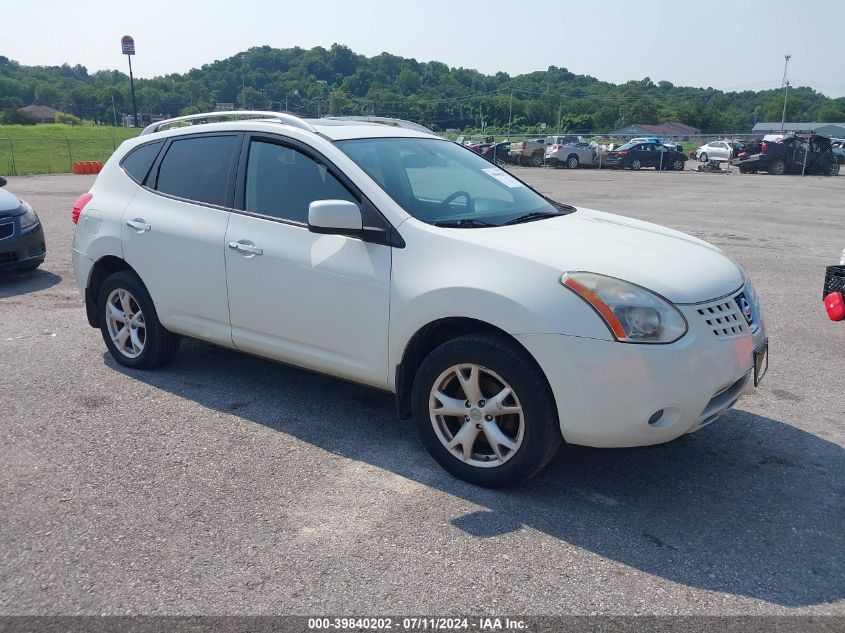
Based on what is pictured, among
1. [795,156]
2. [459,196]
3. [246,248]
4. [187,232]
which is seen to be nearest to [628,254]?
[459,196]

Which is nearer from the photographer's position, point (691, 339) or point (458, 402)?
point (691, 339)

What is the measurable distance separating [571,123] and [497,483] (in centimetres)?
9811

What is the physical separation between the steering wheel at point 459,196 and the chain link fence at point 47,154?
30.9m

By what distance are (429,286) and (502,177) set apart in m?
1.53

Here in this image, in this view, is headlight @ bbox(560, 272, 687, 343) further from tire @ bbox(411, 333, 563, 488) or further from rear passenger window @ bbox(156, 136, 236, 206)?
rear passenger window @ bbox(156, 136, 236, 206)

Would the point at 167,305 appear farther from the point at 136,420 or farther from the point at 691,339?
the point at 691,339

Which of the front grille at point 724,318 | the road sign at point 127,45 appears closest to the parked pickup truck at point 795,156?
the front grille at point 724,318

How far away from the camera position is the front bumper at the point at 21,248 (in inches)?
336

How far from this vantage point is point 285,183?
450 centimetres

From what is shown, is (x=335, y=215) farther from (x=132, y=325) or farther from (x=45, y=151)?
(x=45, y=151)

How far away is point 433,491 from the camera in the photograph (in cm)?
372

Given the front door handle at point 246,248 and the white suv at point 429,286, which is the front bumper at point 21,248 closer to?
the white suv at point 429,286

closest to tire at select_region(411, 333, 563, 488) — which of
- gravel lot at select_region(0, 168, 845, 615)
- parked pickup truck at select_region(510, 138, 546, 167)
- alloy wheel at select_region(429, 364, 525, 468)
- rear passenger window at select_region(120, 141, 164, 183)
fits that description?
alloy wheel at select_region(429, 364, 525, 468)

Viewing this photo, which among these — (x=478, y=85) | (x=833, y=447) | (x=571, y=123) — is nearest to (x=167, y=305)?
(x=833, y=447)
